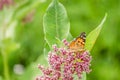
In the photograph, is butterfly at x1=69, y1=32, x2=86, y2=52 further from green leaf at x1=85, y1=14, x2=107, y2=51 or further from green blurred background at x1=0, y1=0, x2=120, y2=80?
green blurred background at x1=0, y1=0, x2=120, y2=80

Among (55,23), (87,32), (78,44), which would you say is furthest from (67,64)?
(87,32)

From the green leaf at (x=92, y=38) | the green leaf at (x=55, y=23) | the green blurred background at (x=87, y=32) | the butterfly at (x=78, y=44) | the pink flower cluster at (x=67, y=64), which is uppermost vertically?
the green blurred background at (x=87, y=32)

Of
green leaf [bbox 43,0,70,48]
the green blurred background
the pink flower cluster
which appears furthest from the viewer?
the green blurred background

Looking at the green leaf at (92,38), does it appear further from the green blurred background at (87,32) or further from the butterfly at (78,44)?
the green blurred background at (87,32)

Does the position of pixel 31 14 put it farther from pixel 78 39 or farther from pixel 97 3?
pixel 78 39

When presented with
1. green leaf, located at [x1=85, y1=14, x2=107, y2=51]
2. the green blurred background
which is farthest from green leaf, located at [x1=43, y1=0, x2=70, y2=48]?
the green blurred background

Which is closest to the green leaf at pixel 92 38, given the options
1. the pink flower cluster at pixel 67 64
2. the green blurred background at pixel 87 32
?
the pink flower cluster at pixel 67 64
